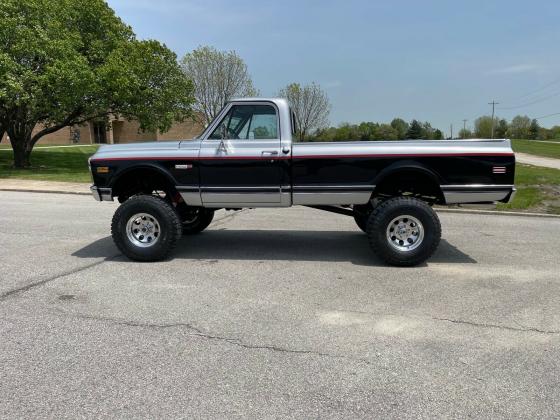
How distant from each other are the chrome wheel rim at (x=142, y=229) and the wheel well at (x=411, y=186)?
2.99 m

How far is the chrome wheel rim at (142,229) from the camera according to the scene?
6.33 meters

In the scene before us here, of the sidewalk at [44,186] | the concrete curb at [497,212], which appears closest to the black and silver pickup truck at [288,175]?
the concrete curb at [497,212]

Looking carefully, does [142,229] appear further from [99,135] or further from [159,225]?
[99,135]

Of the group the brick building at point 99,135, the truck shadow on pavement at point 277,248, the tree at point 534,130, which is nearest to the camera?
the truck shadow on pavement at point 277,248

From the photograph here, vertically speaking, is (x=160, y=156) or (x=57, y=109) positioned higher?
(x=57, y=109)

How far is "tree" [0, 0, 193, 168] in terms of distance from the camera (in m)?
19.5

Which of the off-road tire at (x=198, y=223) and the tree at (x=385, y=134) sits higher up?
the tree at (x=385, y=134)

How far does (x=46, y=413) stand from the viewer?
9.45 feet

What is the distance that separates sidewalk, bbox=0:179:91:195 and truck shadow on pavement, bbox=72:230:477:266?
838 cm

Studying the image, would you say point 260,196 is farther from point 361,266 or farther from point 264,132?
point 361,266

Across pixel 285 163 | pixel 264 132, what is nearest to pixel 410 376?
pixel 285 163

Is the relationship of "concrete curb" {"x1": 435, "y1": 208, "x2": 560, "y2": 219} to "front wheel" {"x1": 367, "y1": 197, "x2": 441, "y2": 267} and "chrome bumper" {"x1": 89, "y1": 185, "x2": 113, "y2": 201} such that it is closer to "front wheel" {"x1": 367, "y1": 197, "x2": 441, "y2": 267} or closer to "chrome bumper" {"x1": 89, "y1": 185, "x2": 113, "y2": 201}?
"front wheel" {"x1": 367, "y1": 197, "x2": 441, "y2": 267}

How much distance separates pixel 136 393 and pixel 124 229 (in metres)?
3.51

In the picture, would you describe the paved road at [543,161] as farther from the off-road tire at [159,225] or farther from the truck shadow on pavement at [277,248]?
the off-road tire at [159,225]
